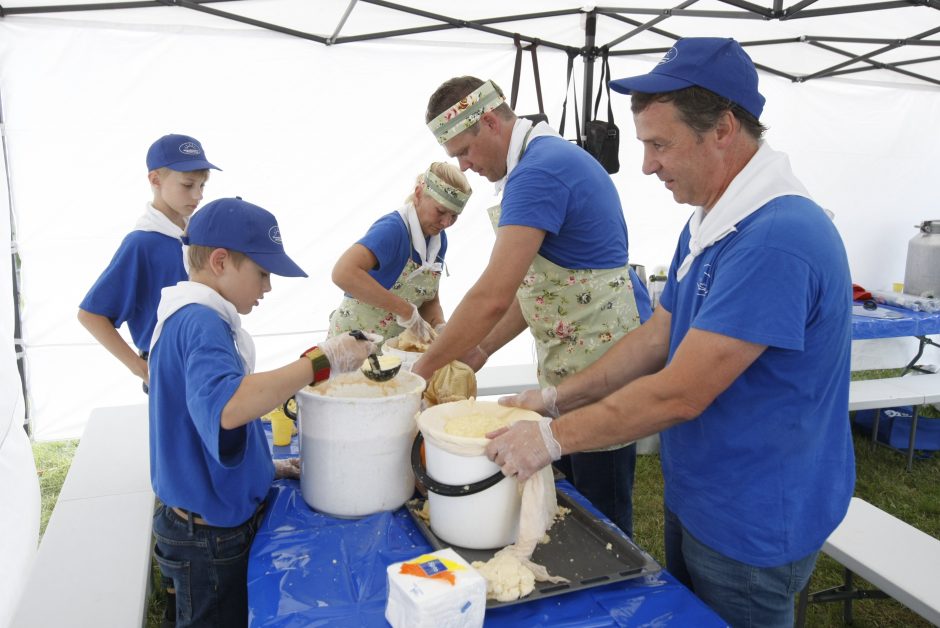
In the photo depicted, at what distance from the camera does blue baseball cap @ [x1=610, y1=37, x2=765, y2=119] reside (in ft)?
4.40

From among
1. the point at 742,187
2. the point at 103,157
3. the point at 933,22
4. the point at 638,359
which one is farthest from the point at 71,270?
the point at 933,22

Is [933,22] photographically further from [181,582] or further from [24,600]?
[24,600]

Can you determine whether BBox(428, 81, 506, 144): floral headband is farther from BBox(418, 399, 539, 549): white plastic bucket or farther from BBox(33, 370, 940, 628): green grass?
BBox(33, 370, 940, 628): green grass

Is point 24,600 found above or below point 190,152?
below

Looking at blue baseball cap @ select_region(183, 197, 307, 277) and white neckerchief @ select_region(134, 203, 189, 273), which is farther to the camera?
white neckerchief @ select_region(134, 203, 189, 273)

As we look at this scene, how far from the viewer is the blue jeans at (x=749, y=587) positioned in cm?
144

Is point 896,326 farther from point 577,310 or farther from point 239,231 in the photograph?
point 239,231

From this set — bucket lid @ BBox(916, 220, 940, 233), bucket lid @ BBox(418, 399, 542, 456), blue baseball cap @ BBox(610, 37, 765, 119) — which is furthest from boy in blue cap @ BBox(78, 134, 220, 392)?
bucket lid @ BBox(916, 220, 940, 233)

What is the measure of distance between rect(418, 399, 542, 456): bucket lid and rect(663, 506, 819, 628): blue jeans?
553mm

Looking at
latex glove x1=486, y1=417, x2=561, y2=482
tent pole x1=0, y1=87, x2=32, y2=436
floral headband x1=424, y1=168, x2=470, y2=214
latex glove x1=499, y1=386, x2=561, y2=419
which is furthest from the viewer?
tent pole x1=0, y1=87, x2=32, y2=436

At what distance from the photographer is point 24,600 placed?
1.98 meters

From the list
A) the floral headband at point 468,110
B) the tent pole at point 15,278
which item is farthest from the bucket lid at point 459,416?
the tent pole at point 15,278

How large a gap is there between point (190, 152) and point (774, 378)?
2.64 meters

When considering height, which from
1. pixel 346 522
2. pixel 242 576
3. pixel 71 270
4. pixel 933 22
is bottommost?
pixel 242 576
